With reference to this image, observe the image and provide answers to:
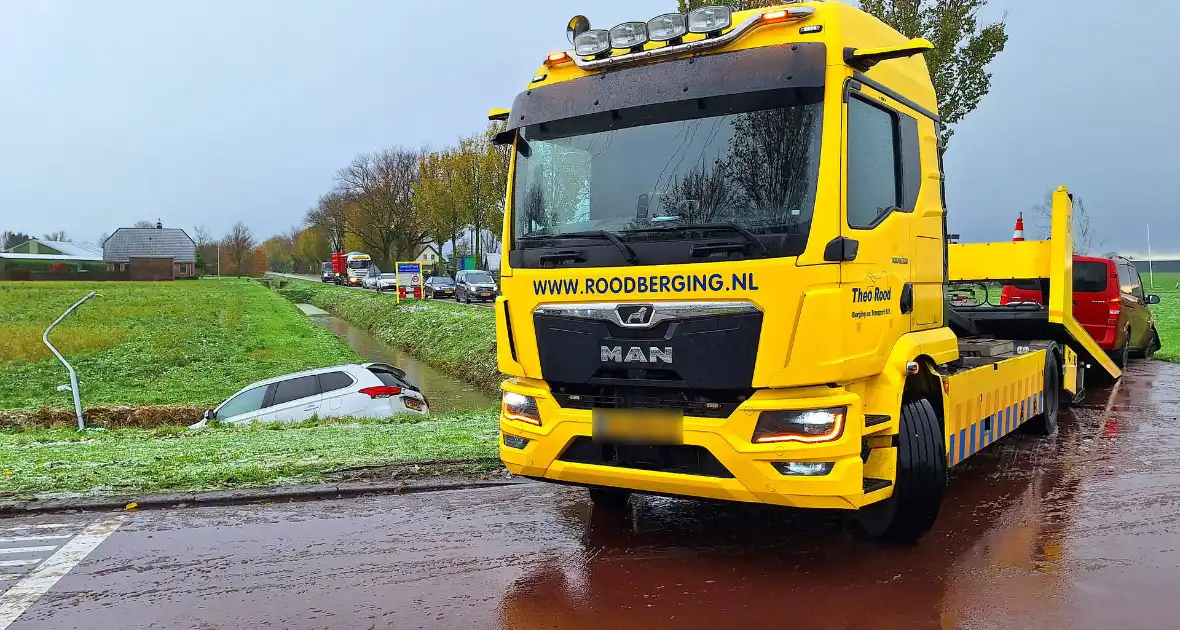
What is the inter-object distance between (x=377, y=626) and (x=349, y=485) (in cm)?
305

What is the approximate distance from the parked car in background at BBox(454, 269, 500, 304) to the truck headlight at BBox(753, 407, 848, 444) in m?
Answer: 36.7

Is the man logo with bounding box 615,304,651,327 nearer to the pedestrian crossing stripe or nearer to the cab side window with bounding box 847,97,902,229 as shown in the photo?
the cab side window with bounding box 847,97,902,229

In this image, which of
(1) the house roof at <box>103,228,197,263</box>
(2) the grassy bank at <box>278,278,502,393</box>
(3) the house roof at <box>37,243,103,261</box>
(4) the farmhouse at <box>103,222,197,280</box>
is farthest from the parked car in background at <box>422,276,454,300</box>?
(3) the house roof at <box>37,243,103,261</box>

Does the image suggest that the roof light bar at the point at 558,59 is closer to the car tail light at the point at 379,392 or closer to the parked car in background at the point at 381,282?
the car tail light at the point at 379,392

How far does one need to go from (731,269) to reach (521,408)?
1.74 meters

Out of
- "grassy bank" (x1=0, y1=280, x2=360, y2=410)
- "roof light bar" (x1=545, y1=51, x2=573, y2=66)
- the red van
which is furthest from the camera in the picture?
"grassy bank" (x1=0, y1=280, x2=360, y2=410)

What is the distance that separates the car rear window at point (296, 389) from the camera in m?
13.5

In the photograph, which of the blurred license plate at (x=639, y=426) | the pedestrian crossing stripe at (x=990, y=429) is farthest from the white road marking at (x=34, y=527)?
the pedestrian crossing stripe at (x=990, y=429)

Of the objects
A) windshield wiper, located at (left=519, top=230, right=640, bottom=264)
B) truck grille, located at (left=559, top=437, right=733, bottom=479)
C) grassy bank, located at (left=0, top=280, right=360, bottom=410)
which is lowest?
grassy bank, located at (left=0, top=280, right=360, bottom=410)

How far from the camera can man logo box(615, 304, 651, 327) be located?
191 inches

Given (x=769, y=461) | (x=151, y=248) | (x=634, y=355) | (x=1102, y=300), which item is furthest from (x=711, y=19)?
(x=151, y=248)

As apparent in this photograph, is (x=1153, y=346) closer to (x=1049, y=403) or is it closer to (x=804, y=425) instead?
(x=1049, y=403)

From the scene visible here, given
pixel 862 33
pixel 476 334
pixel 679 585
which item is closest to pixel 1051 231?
pixel 862 33

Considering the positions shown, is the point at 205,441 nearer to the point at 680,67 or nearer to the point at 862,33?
the point at 680,67
